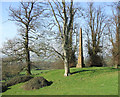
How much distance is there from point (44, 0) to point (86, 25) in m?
19.6

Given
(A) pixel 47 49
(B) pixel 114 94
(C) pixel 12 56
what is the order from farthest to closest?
(C) pixel 12 56, (A) pixel 47 49, (B) pixel 114 94

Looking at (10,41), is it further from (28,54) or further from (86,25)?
(86,25)

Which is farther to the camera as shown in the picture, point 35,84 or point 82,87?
point 35,84

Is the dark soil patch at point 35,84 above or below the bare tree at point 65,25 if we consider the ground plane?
below

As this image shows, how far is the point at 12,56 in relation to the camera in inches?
869

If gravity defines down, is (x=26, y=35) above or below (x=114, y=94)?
above

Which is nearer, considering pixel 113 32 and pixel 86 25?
pixel 113 32

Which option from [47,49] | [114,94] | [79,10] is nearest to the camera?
[114,94]

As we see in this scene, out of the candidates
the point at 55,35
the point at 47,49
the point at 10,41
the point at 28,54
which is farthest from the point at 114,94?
the point at 10,41

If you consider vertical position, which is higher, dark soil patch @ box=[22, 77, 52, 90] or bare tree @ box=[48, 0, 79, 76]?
bare tree @ box=[48, 0, 79, 76]

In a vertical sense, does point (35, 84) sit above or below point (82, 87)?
below

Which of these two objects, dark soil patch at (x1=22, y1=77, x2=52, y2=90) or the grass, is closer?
the grass

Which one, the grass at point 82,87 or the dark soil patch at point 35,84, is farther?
the dark soil patch at point 35,84

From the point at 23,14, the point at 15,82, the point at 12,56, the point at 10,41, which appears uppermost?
the point at 23,14
